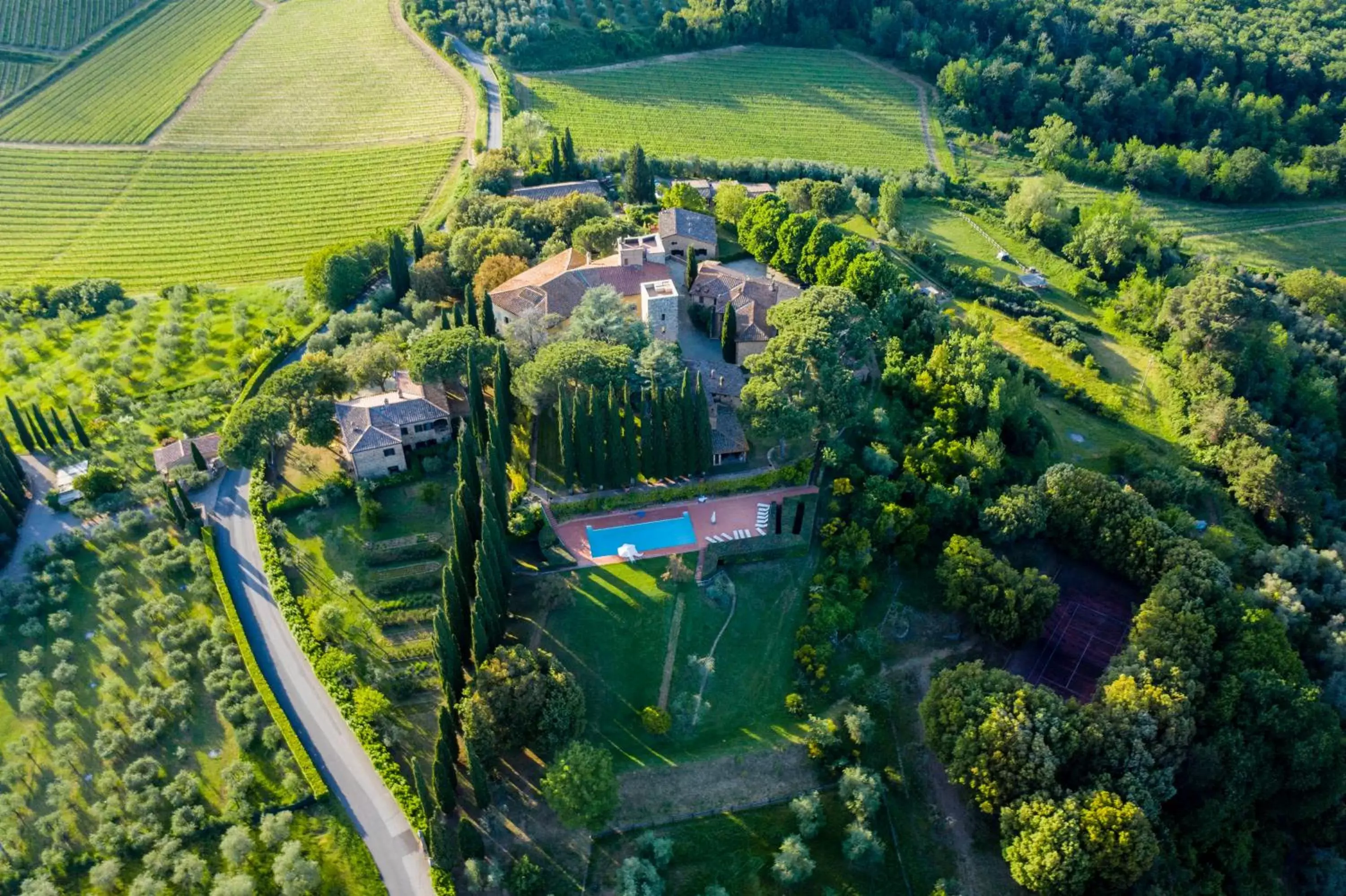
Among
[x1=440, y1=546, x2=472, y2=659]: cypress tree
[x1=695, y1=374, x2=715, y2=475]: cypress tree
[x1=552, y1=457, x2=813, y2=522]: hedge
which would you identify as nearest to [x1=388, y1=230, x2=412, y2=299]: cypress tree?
[x1=552, y1=457, x2=813, y2=522]: hedge

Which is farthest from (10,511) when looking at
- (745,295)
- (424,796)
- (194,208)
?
(745,295)

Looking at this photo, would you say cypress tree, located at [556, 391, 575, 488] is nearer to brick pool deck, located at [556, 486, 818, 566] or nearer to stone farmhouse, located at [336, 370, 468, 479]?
brick pool deck, located at [556, 486, 818, 566]

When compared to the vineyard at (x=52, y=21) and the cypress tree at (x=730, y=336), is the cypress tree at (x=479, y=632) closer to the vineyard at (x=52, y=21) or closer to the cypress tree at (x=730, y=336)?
the cypress tree at (x=730, y=336)

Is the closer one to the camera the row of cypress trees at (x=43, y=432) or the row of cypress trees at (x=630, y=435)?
the row of cypress trees at (x=630, y=435)

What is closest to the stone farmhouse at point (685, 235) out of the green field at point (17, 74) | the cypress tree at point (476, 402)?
the cypress tree at point (476, 402)

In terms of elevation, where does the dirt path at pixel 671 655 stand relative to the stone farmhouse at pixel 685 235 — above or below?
below

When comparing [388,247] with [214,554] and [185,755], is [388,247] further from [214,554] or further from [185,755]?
[185,755]

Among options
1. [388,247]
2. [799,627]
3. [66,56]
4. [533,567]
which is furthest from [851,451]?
[66,56]
